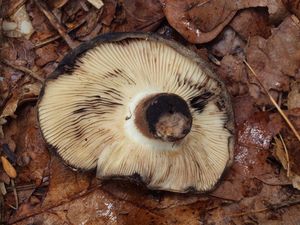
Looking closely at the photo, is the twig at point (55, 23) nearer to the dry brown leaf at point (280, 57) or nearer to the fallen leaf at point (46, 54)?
the fallen leaf at point (46, 54)

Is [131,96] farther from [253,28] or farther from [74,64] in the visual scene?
[253,28]

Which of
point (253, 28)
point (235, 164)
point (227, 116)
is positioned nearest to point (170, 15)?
point (253, 28)

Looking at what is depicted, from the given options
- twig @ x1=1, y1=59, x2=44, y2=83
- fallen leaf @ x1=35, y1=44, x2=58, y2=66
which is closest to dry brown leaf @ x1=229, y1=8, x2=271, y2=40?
fallen leaf @ x1=35, y1=44, x2=58, y2=66

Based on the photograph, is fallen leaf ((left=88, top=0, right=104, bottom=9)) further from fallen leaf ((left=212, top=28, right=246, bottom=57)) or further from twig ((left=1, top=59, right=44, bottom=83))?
fallen leaf ((left=212, top=28, right=246, bottom=57))

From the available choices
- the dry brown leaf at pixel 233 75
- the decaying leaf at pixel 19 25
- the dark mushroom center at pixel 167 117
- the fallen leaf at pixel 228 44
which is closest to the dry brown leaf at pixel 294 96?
the dry brown leaf at pixel 233 75

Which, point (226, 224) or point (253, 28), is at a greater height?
point (253, 28)

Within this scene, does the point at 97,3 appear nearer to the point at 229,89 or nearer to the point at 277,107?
the point at 229,89

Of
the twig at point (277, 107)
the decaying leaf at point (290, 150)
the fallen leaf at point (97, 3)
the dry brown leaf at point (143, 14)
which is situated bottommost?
the decaying leaf at point (290, 150)
